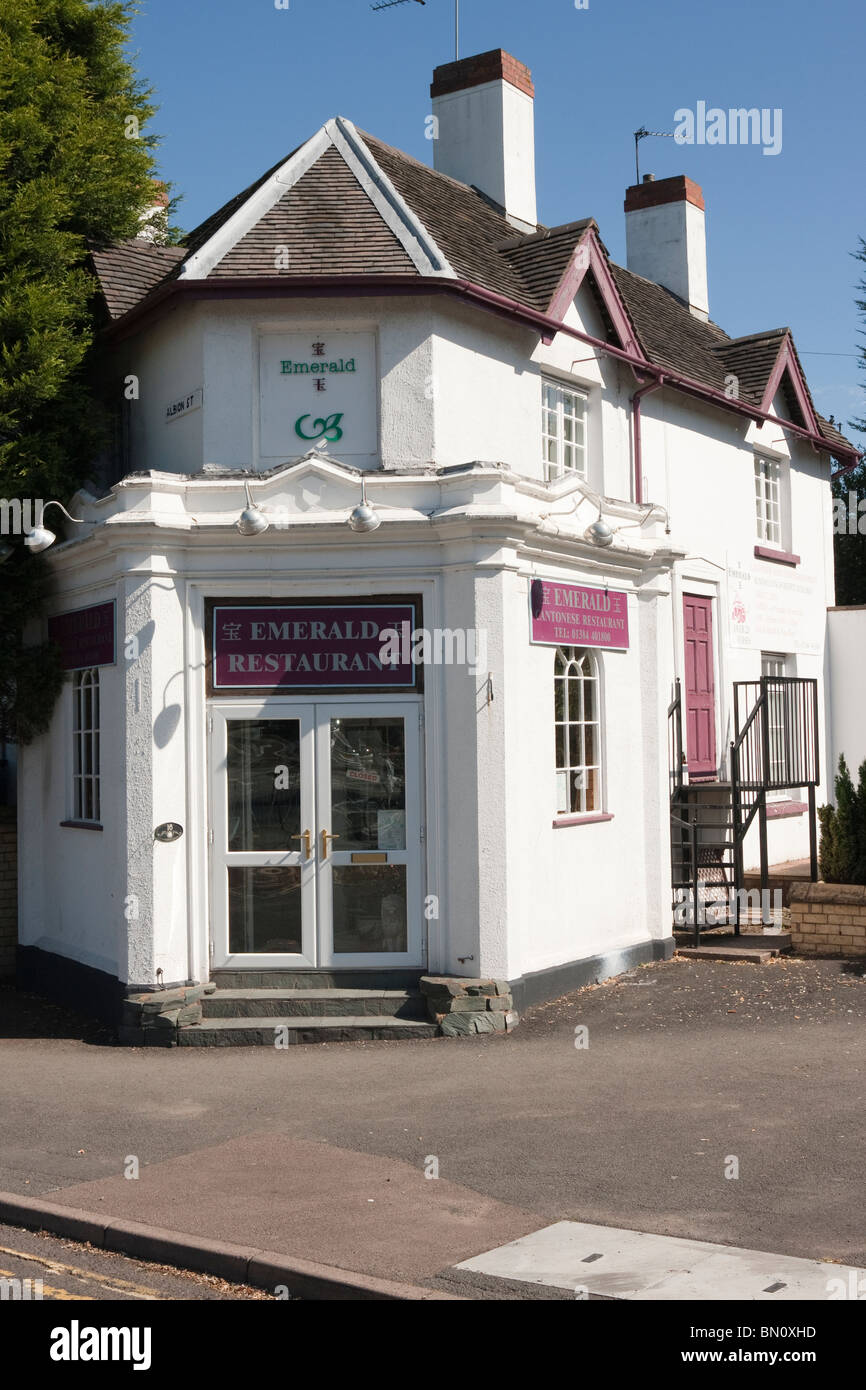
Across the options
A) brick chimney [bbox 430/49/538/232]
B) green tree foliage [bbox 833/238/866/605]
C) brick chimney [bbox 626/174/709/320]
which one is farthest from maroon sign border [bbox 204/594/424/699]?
green tree foliage [bbox 833/238/866/605]

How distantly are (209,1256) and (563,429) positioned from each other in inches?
389

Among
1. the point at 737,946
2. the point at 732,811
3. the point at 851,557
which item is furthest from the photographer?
the point at 851,557

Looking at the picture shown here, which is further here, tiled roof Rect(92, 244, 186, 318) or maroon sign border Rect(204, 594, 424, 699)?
tiled roof Rect(92, 244, 186, 318)

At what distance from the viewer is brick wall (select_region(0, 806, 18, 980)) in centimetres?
1393

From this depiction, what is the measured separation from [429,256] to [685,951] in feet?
23.6

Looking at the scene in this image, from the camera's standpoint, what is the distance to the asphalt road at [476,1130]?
6340mm

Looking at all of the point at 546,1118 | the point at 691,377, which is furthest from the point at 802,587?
the point at 546,1118

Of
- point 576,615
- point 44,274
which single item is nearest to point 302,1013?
point 576,615

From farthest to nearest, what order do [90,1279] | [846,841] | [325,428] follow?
[846,841], [325,428], [90,1279]

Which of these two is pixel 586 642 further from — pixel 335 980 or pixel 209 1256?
pixel 209 1256

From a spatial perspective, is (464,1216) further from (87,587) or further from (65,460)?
(65,460)

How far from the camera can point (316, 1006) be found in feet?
35.2

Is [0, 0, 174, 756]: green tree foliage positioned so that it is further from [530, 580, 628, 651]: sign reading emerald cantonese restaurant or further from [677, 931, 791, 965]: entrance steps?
[677, 931, 791, 965]: entrance steps

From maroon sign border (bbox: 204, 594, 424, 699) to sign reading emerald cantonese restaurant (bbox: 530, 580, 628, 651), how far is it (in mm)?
1122
